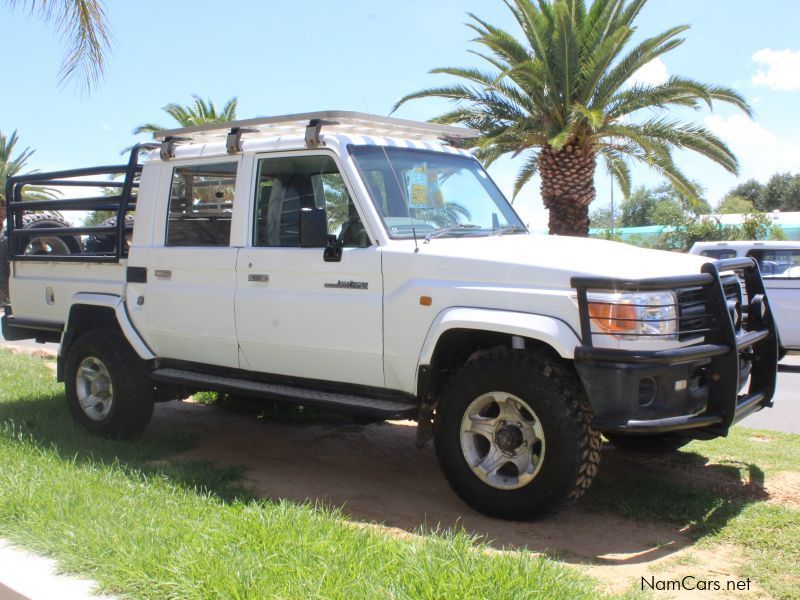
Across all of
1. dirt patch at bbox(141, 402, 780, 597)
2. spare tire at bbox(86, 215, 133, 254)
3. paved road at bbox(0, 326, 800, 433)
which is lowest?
paved road at bbox(0, 326, 800, 433)

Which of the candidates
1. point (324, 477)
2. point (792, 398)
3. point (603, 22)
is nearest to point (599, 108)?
point (603, 22)

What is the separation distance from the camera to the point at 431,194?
5520mm

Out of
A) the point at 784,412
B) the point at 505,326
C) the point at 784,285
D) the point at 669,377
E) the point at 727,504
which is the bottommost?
the point at 784,412

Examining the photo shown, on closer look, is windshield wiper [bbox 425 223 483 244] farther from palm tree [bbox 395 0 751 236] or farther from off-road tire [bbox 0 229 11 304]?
palm tree [bbox 395 0 751 236]

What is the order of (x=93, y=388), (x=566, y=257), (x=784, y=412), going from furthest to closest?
1. (x=784, y=412)
2. (x=93, y=388)
3. (x=566, y=257)

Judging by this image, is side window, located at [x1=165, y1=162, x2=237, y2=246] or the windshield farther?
side window, located at [x1=165, y1=162, x2=237, y2=246]

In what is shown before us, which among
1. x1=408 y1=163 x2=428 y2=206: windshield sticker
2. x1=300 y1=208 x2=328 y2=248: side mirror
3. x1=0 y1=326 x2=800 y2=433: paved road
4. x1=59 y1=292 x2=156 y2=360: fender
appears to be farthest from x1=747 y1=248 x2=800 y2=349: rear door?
x1=59 y1=292 x2=156 y2=360: fender

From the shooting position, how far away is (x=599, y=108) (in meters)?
15.5

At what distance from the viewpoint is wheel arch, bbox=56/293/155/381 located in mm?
6219

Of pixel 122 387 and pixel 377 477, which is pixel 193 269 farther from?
pixel 377 477

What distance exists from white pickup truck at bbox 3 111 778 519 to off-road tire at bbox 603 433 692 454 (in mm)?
22

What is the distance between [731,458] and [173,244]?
4.36 m

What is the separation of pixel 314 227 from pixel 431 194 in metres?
0.88

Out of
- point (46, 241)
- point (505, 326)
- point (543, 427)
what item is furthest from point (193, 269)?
point (543, 427)
